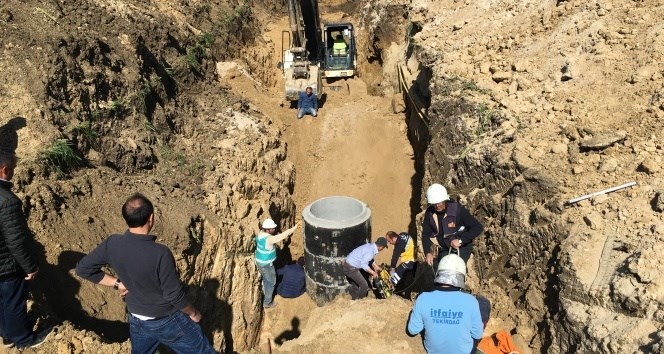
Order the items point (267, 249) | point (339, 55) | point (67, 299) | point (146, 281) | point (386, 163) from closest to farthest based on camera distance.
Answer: point (146, 281), point (67, 299), point (267, 249), point (386, 163), point (339, 55)

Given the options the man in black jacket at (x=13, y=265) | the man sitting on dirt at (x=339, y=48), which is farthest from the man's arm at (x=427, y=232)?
the man sitting on dirt at (x=339, y=48)

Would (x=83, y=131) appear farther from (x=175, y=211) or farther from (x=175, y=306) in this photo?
(x=175, y=306)

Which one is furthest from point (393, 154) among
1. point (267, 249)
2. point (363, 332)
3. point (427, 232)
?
point (363, 332)

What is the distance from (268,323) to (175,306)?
4467 millimetres

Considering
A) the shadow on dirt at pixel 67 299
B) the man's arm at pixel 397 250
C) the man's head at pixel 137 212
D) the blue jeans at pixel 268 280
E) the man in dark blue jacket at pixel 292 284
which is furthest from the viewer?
the man in dark blue jacket at pixel 292 284

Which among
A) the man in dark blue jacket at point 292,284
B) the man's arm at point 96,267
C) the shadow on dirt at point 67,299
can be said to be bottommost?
the man in dark blue jacket at point 292,284

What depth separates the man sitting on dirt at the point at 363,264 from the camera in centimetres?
713

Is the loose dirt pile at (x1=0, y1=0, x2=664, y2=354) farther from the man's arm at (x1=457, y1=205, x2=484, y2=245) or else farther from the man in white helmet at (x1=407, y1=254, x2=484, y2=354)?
the man in white helmet at (x1=407, y1=254, x2=484, y2=354)

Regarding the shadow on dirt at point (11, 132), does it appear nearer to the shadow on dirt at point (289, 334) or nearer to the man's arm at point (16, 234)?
the man's arm at point (16, 234)

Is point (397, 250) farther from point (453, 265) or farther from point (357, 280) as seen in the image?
point (453, 265)

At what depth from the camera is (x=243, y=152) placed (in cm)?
970

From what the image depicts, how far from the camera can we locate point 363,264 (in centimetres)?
722

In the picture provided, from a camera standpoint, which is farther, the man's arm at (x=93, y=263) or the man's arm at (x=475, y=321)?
the man's arm at (x=475, y=321)

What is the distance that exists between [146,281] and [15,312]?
1474 mm
